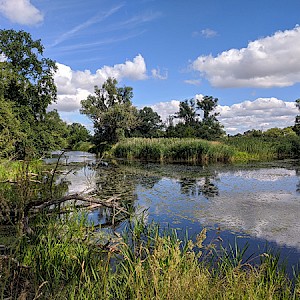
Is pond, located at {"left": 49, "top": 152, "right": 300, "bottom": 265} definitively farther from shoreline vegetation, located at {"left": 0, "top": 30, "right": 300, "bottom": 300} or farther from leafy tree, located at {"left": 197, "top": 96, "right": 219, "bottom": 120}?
leafy tree, located at {"left": 197, "top": 96, "right": 219, "bottom": 120}

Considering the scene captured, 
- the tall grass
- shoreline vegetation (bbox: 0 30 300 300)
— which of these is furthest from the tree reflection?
the tall grass

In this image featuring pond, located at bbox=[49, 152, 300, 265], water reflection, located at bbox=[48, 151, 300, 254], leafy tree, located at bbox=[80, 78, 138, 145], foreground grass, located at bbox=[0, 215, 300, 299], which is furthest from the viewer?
leafy tree, located at bbox=[80, 78, 138, 145]

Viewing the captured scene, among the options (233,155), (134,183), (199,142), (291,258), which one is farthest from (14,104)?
(291,258)

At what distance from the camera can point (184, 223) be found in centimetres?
701

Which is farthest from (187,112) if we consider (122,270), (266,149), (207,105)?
(122,270)

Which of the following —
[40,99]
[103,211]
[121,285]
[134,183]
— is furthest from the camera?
[40,99]

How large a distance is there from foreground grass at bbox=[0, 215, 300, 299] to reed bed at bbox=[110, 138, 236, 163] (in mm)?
19073

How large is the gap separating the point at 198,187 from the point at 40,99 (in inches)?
539

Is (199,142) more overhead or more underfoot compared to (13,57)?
more underfoot

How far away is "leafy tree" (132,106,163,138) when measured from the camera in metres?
50.8

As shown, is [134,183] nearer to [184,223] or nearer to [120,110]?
[184,223]

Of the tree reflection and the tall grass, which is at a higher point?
the tall grass

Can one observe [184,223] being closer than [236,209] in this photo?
Yes

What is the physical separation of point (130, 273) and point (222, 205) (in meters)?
6.07
